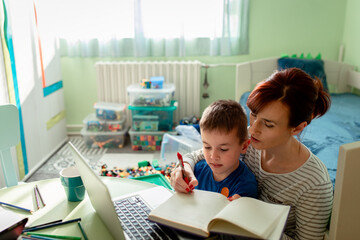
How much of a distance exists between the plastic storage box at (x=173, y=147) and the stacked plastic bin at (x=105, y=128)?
64cm

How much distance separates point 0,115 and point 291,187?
1.10 meters

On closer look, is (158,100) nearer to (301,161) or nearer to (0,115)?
(0,115)

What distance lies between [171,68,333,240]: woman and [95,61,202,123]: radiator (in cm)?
219

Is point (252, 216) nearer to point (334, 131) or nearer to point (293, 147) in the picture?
point (293, 147)

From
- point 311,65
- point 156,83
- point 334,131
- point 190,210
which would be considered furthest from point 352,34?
point 190,210

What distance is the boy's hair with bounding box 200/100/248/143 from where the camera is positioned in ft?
3.27

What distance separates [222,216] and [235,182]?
0.31 meters

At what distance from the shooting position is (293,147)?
1058 millimetres

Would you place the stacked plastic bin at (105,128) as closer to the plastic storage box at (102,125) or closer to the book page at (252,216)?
the plastic storage box at (102,125)

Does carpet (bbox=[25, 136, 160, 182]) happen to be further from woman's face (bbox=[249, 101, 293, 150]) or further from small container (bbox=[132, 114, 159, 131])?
woman's face (bbox=[249, 101, 293, 150])

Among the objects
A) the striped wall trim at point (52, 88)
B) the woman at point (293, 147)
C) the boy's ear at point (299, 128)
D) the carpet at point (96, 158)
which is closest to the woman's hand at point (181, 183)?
the woman at point (293, 147)

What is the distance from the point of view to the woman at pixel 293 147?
38.2 inches

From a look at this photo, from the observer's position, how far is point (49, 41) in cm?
295

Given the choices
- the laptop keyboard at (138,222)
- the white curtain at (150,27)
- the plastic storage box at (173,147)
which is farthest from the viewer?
the white curtain at (150,27)
